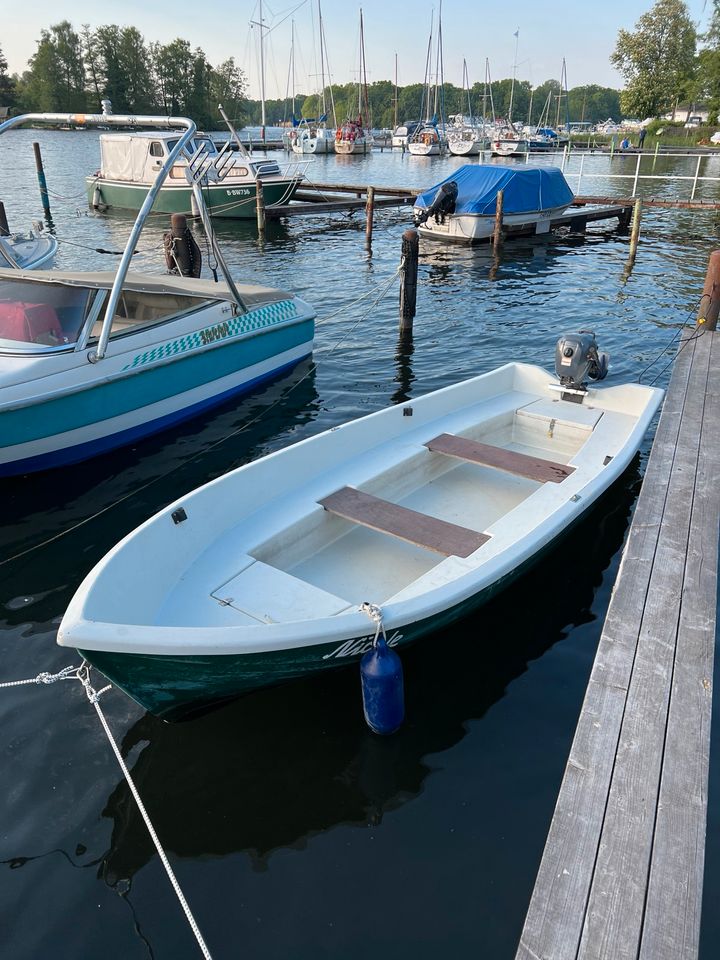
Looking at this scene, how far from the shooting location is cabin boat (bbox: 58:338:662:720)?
12.9 ft

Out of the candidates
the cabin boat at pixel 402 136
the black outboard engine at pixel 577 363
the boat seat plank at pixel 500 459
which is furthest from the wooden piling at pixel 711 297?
the cabin boat at pixel 402 136

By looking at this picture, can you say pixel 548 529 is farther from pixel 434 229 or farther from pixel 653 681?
pixel 434 229

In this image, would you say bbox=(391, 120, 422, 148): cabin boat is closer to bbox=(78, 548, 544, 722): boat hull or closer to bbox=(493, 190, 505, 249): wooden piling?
bbox=(493, 190, 505, 249): wooden piling

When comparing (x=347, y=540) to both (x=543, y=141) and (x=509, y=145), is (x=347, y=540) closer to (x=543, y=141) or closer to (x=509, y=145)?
(x=509, y=145)

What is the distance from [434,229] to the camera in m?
22.7

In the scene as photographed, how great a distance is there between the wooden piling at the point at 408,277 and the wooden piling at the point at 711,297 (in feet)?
16.3

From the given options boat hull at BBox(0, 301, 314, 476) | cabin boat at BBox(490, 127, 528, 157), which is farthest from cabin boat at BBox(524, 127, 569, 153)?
boat hull at BBox(0, 301, 314, 476)

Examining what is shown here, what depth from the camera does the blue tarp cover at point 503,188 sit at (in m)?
21.6

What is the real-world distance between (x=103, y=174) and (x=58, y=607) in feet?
95.3

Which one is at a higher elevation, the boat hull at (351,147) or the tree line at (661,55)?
the tree line at (661,55)

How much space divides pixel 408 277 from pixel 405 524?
8.44m

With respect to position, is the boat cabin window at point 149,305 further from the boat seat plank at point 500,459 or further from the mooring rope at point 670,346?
the mooring rope at point 670,346

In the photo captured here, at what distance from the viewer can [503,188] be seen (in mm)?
21688

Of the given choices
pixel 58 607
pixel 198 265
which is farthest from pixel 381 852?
pixel 198 265
